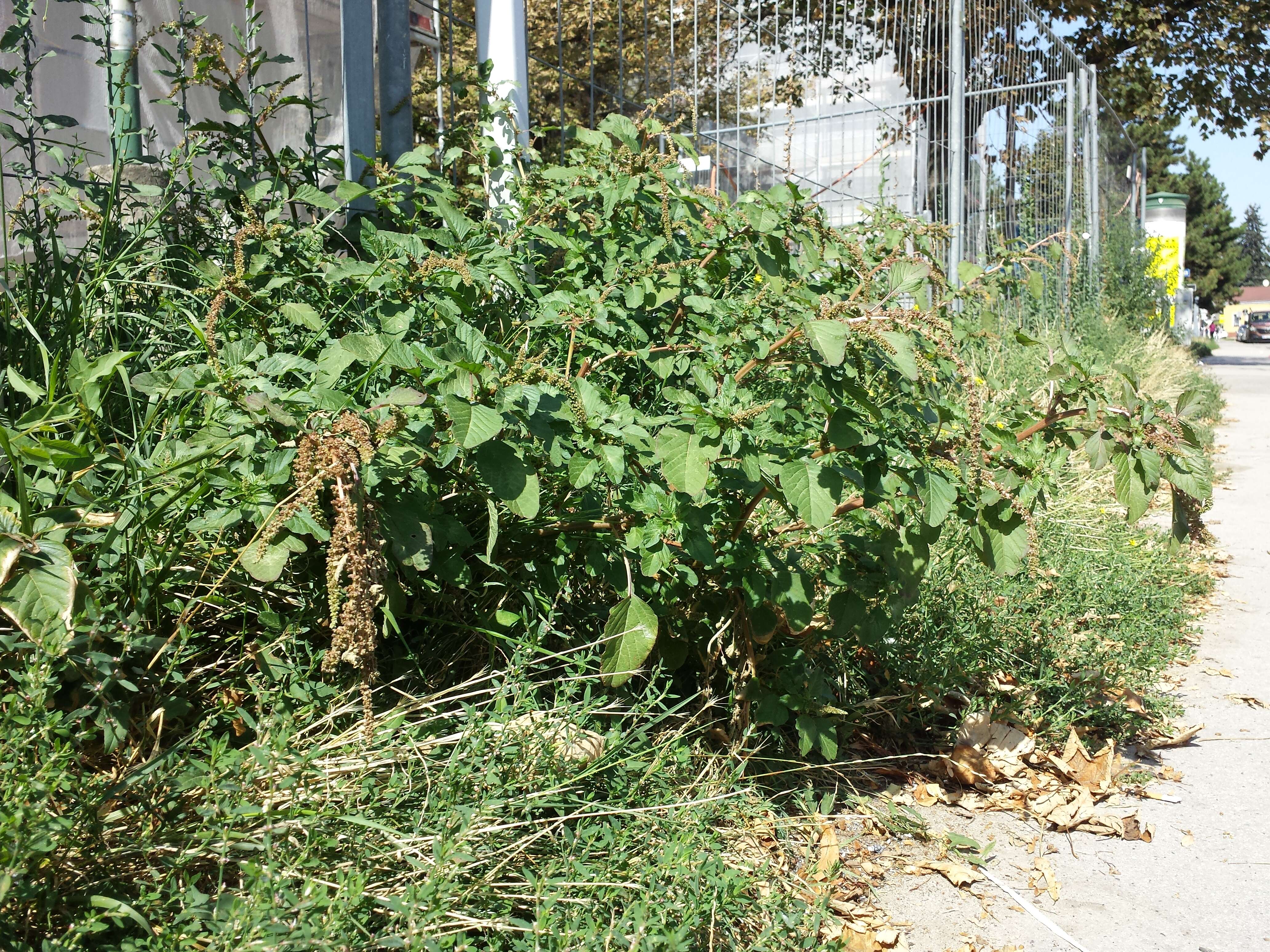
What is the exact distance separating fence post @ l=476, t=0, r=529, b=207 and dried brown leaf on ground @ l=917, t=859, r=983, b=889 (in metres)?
2.44

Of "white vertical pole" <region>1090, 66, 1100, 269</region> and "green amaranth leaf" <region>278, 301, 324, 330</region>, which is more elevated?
"white vertical pole" <region>1090, 66, 1100, 269</region>

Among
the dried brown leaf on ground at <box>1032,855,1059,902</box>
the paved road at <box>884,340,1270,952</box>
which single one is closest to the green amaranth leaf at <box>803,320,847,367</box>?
the paved road at <box>884,340,1270,952</box>

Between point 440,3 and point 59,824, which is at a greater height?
point 440,3

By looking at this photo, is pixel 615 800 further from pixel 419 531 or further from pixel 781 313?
pixel 781 313

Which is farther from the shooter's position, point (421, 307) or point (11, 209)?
point (11, 209)

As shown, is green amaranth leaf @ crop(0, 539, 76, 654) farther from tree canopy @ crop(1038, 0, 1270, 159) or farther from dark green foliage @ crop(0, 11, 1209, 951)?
tree canopy @ crop(1038, 0, 1270, 159)

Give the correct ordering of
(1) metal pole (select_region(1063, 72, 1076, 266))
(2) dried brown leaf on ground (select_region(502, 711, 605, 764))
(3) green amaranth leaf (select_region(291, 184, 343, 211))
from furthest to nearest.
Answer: (1) metal pole (select_region(1063, 72, 1076, 266)) → (3) green amaranth leaf (select_region(291, 184, 343, 211)) → (2) dried brown leaf on ground (select_region(502, 711, 605, 764))

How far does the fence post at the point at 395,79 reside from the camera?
11.1 ft

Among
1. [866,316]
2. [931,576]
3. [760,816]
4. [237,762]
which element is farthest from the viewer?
[931,576]

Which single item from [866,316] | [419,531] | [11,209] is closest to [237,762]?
[419,531]

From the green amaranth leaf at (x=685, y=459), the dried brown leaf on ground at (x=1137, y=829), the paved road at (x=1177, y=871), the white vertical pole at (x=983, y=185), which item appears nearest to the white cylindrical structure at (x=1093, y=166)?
the white vertical pole at (x=983, y=185)

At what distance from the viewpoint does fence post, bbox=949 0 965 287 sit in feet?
25.4

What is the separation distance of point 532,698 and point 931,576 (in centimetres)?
164

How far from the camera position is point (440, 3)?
3.64 metres
